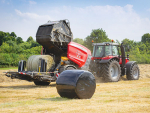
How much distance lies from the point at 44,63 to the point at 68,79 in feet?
15.0

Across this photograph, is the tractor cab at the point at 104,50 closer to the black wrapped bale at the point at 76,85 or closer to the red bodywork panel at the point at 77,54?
the red bodywork panel at the point at 77,54

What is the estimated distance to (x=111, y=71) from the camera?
1459 centimetres

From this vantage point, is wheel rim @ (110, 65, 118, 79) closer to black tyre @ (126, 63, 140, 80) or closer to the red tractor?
the red tractor

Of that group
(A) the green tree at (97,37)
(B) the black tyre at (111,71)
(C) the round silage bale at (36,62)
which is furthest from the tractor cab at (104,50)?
(A) the green tree at (97,37)

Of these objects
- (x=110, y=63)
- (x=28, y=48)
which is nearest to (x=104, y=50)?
(x=110, y=63)

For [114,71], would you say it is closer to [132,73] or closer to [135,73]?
[132,73]

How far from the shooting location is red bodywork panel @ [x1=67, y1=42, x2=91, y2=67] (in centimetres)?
1290

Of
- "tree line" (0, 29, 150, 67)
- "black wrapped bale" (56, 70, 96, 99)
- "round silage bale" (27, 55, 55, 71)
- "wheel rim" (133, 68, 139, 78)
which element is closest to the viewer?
"black wrapped bale" (56, 70, 96, 99)

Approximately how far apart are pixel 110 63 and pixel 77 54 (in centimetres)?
227

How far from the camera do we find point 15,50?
122 ft

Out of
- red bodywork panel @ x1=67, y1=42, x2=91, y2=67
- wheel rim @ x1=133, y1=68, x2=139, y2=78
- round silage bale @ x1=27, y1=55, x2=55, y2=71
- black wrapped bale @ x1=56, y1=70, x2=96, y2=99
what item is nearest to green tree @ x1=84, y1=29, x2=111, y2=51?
wheel rim @ x1=133, y1=68, x2=139, y2=78

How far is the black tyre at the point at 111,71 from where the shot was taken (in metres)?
13.9

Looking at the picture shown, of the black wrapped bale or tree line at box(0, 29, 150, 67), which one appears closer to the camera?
the black wrapped bale

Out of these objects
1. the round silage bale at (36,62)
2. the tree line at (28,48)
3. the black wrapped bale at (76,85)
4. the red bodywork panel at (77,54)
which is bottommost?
the black wrapped bale at (76,85)
